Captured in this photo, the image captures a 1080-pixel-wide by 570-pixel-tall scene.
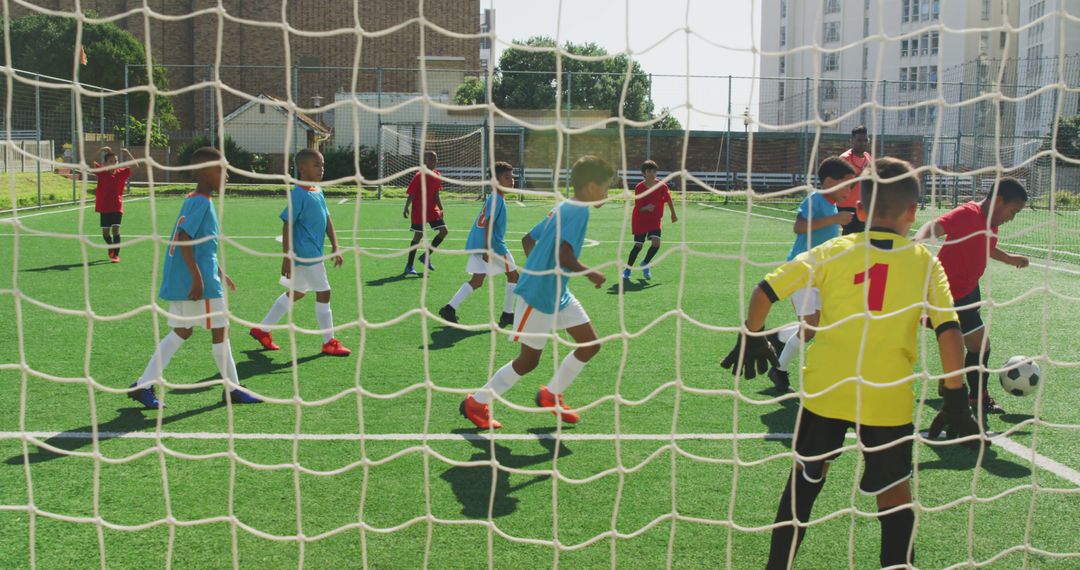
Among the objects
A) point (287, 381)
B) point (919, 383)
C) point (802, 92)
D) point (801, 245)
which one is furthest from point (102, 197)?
point (802, 92)

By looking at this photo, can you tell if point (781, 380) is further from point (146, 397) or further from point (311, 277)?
point (146, 397)

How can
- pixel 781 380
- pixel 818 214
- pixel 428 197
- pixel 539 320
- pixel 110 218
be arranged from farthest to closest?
pixel 110 218
pixel 428 197
pixel 818 214
pixel 781 380
pixel 539 320

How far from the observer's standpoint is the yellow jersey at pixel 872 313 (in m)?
3.42

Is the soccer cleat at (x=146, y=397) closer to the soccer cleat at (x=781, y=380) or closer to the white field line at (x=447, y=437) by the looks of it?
the white field line at (x=447, y=437)

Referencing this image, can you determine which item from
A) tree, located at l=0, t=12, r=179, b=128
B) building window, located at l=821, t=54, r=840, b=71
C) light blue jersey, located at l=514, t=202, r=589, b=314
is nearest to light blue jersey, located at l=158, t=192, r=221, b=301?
light blue jersey, located at l=514, t=202, r=589, b=314

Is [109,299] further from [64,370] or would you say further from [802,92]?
[802,92]

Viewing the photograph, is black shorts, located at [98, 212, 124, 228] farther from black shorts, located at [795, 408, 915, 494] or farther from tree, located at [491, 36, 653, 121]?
tree, located at [491, 36, 653, 121]

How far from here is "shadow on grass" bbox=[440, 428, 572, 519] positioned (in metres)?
4.43

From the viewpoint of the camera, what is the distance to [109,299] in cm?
1023

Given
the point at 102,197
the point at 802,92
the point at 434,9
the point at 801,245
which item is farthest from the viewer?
the point at 434,9

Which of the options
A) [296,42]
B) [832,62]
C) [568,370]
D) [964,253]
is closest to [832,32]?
[832,62]

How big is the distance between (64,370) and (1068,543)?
21.6ft

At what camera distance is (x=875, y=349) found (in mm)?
3443

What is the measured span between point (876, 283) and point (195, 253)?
423 cm
